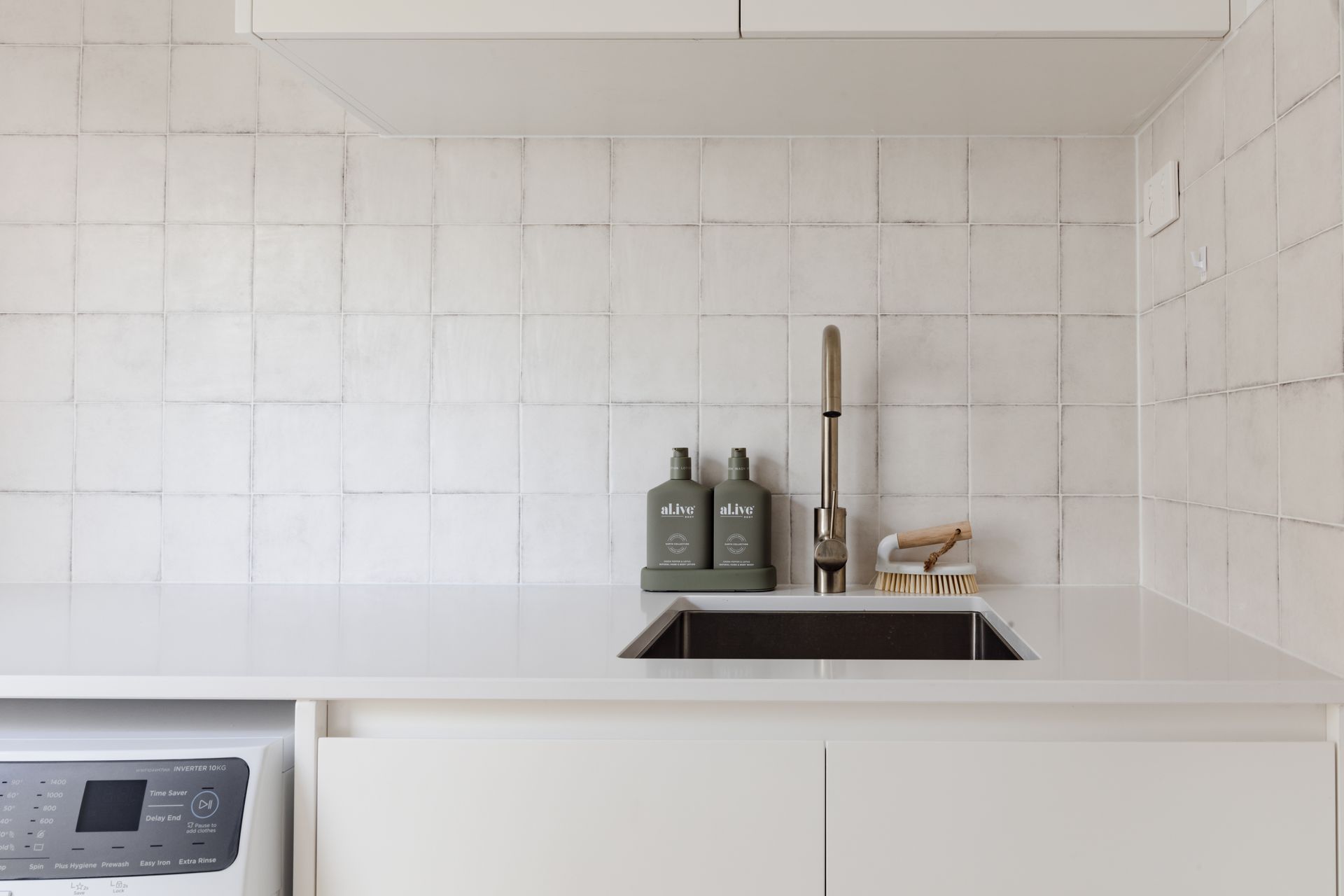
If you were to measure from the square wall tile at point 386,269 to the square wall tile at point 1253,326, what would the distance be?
1256 mm

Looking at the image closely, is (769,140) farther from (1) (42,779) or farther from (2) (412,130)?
(1) (42,779)

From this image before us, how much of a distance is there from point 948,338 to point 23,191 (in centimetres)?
168

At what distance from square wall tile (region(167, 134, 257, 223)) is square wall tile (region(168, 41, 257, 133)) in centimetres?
3

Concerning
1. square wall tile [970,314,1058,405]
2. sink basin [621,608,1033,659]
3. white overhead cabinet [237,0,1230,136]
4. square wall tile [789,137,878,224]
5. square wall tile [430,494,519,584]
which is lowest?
sink basin [621,608,1033,659]

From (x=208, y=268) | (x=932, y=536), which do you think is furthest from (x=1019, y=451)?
(x=208, y=268)

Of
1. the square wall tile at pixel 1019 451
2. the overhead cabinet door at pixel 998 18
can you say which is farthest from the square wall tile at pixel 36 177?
the square wall tile at pixel 1019 451

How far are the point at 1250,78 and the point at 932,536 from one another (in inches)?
29.8

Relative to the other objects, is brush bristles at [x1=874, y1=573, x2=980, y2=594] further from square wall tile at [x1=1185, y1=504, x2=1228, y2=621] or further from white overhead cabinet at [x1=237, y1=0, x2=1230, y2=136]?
white overhead cabinet at [x1=237, y1=0, x2=1230, y2=136]

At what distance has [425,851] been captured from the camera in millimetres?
894

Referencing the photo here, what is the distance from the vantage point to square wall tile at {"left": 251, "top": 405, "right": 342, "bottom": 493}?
153 centimetres

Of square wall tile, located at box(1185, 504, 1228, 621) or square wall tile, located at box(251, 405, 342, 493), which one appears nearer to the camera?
square wall tile, located at box(1185, 504, 1228, 621)

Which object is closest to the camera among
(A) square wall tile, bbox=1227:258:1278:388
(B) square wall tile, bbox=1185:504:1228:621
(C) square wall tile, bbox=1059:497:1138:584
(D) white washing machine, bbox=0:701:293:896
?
(D) white washing machine, bbox=0:701:293:896

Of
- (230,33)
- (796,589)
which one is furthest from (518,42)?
(796,589)

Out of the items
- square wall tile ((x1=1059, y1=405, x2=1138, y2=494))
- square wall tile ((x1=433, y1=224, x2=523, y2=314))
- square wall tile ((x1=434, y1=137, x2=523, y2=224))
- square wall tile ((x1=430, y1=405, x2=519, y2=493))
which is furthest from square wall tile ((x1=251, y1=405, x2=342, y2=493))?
square wall tile ((x1=1059, y1=405, x2=1138, y2=494))
